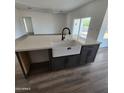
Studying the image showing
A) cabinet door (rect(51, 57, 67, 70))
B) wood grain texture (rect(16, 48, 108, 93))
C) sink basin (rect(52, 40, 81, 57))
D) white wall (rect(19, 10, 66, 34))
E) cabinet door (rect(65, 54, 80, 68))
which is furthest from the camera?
white wall (rect(19, 10, 66, 34))

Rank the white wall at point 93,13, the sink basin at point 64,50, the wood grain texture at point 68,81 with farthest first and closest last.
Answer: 1. the white wall at point 93,13
2. the sink basin at point 64,50
3. the wood grain texture at point 68,81

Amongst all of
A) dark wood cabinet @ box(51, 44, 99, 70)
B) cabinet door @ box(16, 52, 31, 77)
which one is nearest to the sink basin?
dark wood cabinet @ box(51, 44, 99, 70)

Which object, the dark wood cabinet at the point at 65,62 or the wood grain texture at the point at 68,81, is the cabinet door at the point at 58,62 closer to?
the dark wood cabinet at the point at 65,62

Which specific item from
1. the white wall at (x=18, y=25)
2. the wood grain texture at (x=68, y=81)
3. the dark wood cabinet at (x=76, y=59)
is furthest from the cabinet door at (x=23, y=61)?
the dark wood cabinet at (x=76, y=59)

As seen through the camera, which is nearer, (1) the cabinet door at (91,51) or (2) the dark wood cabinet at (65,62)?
(2) the dark wood cabinet at (65,62)

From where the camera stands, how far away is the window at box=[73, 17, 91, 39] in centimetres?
305

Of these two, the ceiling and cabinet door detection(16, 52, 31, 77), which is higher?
the ceiling

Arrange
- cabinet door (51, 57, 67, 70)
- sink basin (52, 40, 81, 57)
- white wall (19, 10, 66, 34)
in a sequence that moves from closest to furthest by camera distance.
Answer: sink basin (52, 40, 81, 57), cabinet door (51, 57, 67, 70), white wall (19, 10, 66, 34)

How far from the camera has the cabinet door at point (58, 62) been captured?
6.88ft

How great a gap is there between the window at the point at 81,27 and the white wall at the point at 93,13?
0.15 meters

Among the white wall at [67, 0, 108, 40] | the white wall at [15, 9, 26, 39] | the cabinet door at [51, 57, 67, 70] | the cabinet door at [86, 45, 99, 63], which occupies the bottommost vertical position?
the cabinet door at [51, 57, 67, 70]

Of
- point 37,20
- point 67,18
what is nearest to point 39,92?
point 37,20

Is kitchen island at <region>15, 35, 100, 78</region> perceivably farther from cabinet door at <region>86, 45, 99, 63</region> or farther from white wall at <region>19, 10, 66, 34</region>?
white wall at <region>19, 10, 66, 34</region>
